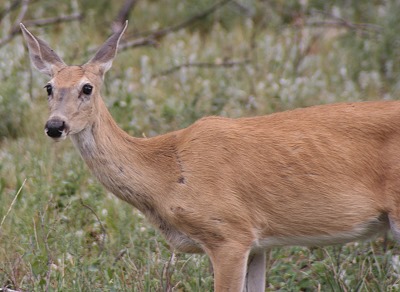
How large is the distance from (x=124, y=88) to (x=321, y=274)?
3230 millimetres

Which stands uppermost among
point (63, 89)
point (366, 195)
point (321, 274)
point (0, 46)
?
point (0, 46)

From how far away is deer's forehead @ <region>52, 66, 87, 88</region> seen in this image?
559cm

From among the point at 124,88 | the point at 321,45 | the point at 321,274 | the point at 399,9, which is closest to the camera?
the point at 321,274

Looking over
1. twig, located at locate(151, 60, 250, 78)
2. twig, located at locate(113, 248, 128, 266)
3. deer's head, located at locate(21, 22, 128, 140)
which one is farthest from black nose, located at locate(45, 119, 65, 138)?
twig, located at locate(151, 60, 250, 78)

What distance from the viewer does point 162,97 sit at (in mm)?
8773

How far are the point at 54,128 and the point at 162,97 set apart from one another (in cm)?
351

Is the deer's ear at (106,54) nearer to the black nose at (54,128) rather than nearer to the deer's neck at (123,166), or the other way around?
the deer's neck at (123,166)

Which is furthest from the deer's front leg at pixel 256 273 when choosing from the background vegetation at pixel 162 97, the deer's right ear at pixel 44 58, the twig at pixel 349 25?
the twig at pixel 349 25

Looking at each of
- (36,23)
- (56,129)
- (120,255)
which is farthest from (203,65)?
(56,129)

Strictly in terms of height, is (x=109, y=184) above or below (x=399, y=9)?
below

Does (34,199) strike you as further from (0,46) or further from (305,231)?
(0,46)

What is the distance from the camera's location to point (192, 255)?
610 centimetres

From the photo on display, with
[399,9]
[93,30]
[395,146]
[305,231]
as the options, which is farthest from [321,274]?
[93,30]

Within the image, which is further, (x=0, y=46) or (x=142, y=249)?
(x=0, y=46)
